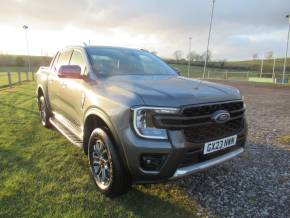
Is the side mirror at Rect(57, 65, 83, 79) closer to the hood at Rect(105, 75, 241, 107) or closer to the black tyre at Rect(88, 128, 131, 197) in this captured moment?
the hood at Rect(105, 75, 241, 107)

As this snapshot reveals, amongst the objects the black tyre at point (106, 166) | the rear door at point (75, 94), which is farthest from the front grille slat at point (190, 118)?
the rear door at point (75, 94)

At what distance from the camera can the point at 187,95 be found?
2984 mm

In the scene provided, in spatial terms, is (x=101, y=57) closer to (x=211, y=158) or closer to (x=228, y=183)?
(x=211, y=158)

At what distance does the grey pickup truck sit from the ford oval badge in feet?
0.04

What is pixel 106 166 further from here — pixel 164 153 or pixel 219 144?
pixel 219 144

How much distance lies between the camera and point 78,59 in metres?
4.61

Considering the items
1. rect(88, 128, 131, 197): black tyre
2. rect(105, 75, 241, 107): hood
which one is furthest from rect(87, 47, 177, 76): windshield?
rect(88, 128, 131, 197): black tyre

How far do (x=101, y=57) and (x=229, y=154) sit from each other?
2430 mm

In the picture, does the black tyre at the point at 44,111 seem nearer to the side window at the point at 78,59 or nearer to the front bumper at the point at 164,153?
the side window at the point at 78,59

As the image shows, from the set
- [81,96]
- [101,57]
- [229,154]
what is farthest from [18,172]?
[229,154]

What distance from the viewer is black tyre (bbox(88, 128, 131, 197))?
3084 millimetres

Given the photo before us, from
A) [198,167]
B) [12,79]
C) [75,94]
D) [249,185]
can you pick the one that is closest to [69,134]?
[75,94]

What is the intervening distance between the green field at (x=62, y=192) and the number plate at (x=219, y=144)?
73 cm

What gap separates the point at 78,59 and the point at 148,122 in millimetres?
2346
